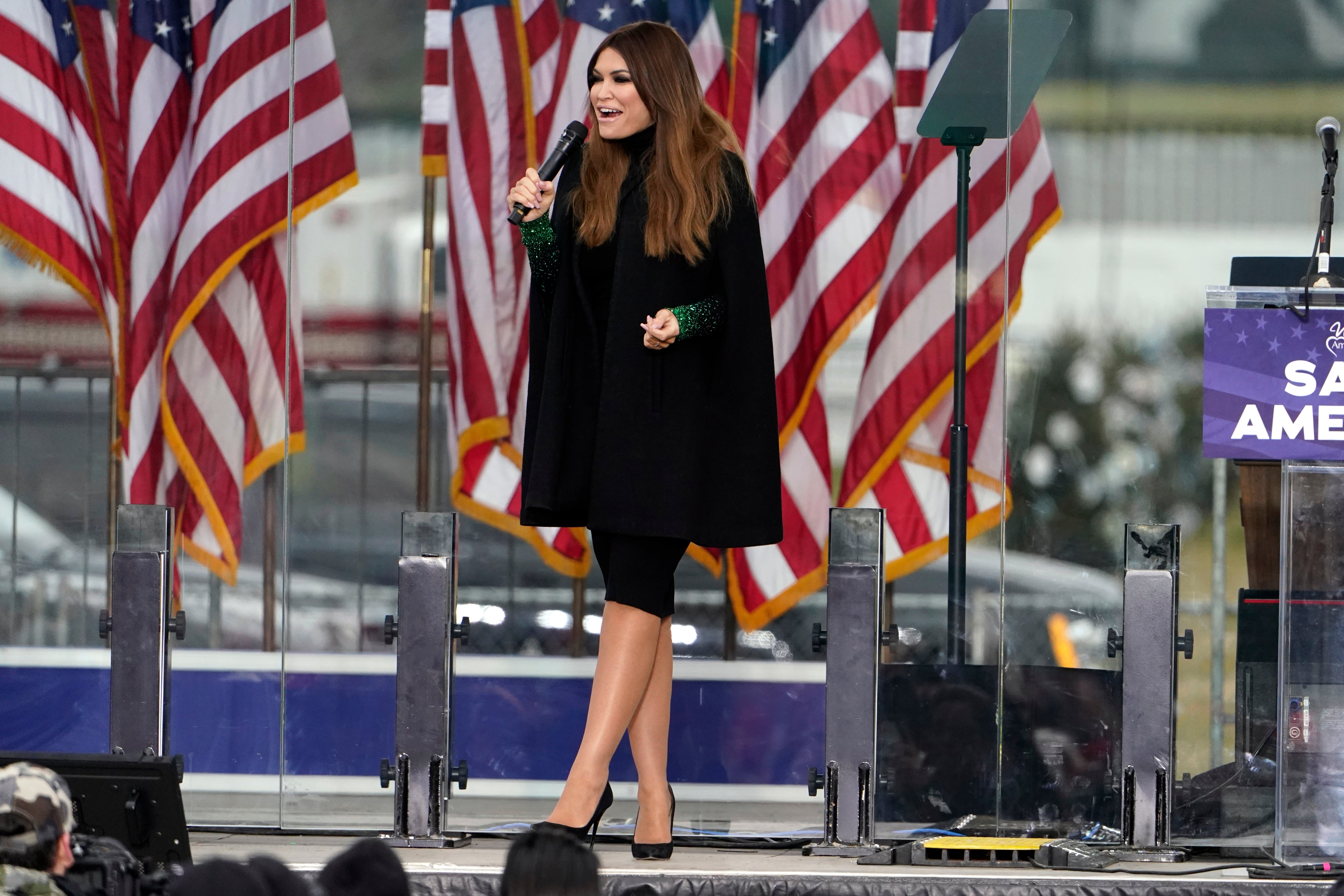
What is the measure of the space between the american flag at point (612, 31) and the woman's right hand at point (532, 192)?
4.14 feet

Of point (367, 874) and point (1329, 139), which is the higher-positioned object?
point (1329, 139)

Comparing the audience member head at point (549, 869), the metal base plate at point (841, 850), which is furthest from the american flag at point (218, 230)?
the audience member head at point (549, 869)

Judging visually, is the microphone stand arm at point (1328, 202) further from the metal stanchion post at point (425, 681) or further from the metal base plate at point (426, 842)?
the metal base plate at point (426, 842)

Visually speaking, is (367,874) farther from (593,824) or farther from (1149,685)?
(1149,685)

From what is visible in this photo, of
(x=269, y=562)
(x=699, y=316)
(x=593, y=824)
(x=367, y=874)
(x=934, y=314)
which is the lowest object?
(x=593, y=824)

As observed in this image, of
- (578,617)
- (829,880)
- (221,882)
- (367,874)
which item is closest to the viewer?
(221,882)

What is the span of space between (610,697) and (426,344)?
1.53 m

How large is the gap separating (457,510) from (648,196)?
1.41 m

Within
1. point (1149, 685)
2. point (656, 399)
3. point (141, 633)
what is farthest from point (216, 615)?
point (1149, 685)

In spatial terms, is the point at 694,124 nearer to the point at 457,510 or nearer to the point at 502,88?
the point at 502,88

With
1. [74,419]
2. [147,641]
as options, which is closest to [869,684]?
[147,641]

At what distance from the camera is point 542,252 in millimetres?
3045

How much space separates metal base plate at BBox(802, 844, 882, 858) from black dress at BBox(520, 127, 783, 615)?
68 cm

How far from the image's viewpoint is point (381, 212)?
414 cm
